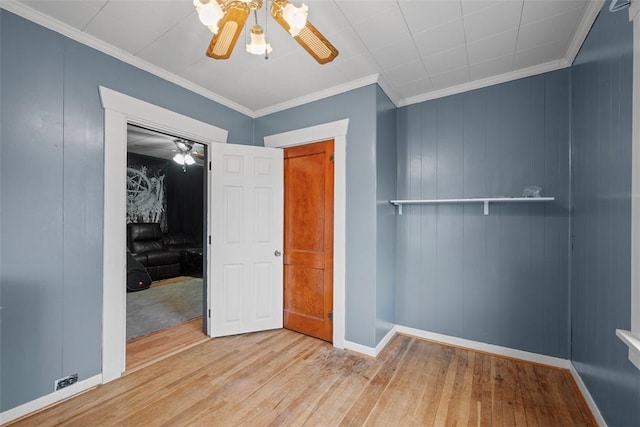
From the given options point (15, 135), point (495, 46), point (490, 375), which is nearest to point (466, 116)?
point (495, 46)

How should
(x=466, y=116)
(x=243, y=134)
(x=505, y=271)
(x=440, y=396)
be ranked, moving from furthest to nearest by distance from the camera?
(x=243, y=134), (x=466, y=116), (x=505, y=271), (x=440, y=396)

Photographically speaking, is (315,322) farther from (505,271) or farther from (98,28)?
(98,28)

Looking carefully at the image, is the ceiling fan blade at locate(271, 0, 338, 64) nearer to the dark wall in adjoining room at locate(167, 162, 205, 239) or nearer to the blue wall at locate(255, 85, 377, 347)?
the blue wall at locate(255, 85, 377, 347)

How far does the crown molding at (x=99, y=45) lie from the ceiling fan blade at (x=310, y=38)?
1704 mm

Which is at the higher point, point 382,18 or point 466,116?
point 382,18

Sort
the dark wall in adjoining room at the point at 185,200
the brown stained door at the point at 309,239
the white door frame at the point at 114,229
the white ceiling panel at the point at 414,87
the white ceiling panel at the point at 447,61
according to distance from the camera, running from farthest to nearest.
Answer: the dark wall in adjoining room at the point at 185,200 → the brown stained door at the point at 309,239 → the white ceiling panel at the point at 414,87 → the white ceiling panel at the point at 447,61 → the white door frame at the point at 114,229

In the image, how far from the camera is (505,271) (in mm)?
2475

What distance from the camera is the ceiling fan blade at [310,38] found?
1195mm

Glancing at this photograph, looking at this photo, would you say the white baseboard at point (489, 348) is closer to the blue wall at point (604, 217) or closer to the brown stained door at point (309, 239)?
the blue wall at point (604, 217)

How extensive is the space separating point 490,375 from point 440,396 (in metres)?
0.58

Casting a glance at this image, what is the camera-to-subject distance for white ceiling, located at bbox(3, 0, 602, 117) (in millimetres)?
1698

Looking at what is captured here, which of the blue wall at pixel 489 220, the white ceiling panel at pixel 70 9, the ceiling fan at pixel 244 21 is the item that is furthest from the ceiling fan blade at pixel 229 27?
the blue wall at pixel 489 220

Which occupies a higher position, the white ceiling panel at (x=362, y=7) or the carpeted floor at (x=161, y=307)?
the white ceiling panel at (x=362, y=7)

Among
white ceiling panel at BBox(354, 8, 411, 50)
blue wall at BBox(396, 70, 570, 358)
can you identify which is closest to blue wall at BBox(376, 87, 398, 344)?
blue wall at BBox(396, 70, 570, 358)
